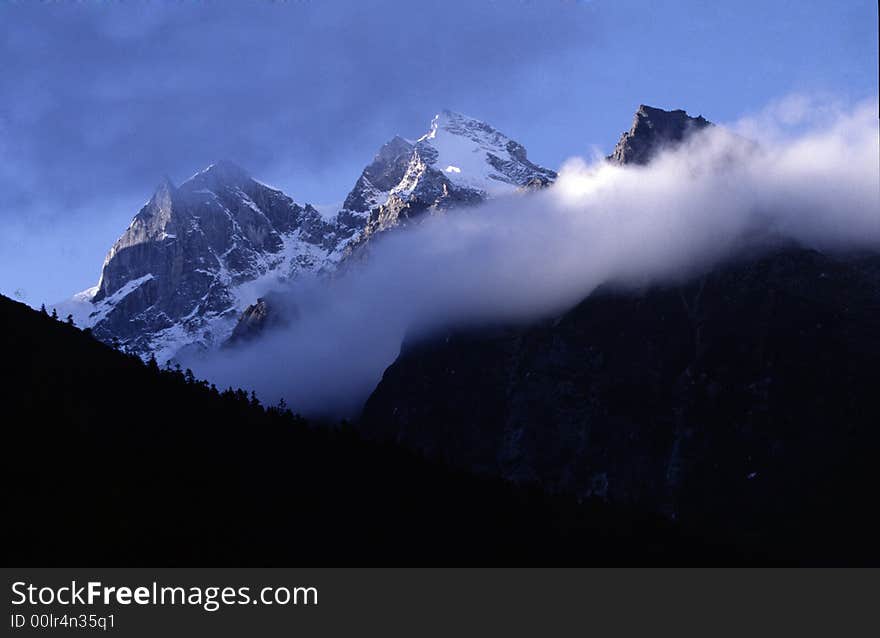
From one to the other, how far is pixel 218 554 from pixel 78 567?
22081 mm

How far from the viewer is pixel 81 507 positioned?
7707 inches
